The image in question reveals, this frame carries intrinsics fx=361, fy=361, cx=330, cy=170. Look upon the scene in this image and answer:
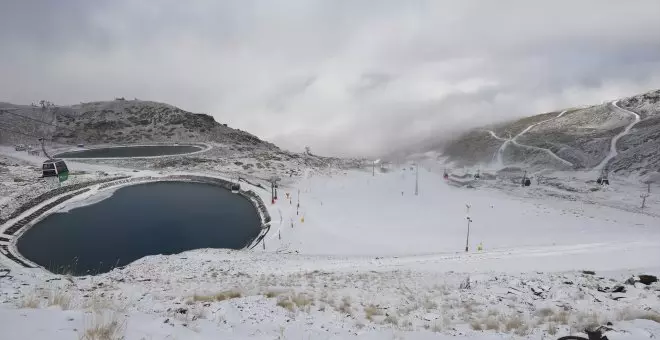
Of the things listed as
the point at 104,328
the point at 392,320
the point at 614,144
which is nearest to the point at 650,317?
the point at 392,320

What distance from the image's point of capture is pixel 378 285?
16.6 metres

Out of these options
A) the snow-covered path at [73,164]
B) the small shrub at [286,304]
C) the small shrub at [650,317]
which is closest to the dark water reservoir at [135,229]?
the snow-covered path at [73,164]

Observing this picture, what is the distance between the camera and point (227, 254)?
1221 inches

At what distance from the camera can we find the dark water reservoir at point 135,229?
3631 cm

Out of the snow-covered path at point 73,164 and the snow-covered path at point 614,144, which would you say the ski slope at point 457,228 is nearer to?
the snow-covered path at point 73,164

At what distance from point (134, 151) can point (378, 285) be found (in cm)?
10478

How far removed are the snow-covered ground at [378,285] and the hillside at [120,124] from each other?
80.3m

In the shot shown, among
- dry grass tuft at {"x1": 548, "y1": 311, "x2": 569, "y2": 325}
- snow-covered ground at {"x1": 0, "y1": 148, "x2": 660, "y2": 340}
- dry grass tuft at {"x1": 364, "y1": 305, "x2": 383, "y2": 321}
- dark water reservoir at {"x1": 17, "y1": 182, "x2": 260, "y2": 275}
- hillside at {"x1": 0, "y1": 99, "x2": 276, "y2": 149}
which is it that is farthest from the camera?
hillside at {"x1": 0, "y1": 99, "x2": 276, "y2": 149}

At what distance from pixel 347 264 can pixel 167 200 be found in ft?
138

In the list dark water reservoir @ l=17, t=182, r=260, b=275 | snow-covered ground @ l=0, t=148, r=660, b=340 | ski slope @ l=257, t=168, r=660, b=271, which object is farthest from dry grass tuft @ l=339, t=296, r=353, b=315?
dark water reservoir @ l=17, t=182, r=260, b=275

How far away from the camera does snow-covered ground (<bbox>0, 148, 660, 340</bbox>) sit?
771 centimetres

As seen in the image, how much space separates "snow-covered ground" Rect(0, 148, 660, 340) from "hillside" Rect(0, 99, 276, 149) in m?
80.3

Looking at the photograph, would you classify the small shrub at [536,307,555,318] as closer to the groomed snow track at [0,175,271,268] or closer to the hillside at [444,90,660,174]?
the groomed snow track at [0,175,271,268]

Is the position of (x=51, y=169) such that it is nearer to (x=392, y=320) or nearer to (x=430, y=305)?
(x=430, y=305)
